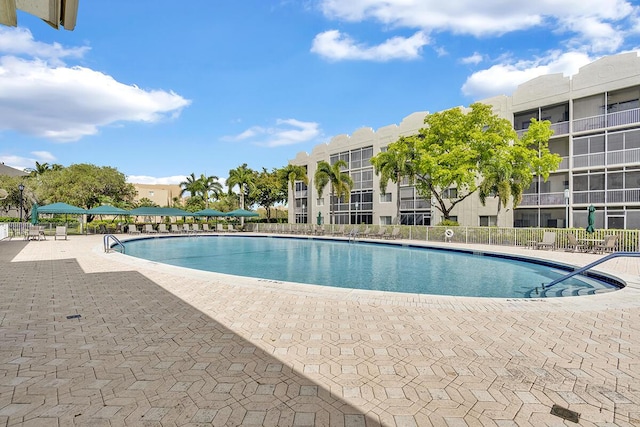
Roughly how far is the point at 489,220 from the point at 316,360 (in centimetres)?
2670

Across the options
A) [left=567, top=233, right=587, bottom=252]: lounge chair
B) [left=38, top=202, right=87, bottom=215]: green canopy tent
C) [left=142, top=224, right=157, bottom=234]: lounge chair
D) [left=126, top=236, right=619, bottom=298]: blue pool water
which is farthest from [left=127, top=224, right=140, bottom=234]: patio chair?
[left=567, top=233, right=587, bottom=252]: lounge chair

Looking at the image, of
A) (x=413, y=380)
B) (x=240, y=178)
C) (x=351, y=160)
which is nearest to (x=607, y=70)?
(x=351, y=160)

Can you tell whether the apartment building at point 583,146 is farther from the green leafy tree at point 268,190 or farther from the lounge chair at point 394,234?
the green leafy tree at point 268,190

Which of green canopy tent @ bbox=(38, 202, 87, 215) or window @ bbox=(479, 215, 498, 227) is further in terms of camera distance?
window @ bbox=(479, 215, 498, 227)

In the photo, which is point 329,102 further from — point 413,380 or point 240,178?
point 413,380

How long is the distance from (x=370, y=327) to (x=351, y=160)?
33.8 meters

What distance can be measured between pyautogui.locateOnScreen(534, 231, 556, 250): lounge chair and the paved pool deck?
10926mm

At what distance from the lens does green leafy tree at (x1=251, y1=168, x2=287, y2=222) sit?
4572 centimetres

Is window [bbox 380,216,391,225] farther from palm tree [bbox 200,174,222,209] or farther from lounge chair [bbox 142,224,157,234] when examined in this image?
palm tree [bbox 200,174,222,209]

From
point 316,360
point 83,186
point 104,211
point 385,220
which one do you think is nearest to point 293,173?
point 385,220

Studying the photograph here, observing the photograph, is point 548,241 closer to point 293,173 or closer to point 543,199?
point 543,199

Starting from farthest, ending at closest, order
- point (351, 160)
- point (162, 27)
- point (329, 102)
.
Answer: point (351, 160), point (329, 102), point (162, 27)

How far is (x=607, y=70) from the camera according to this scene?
21203mm

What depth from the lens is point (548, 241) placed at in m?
16.0
